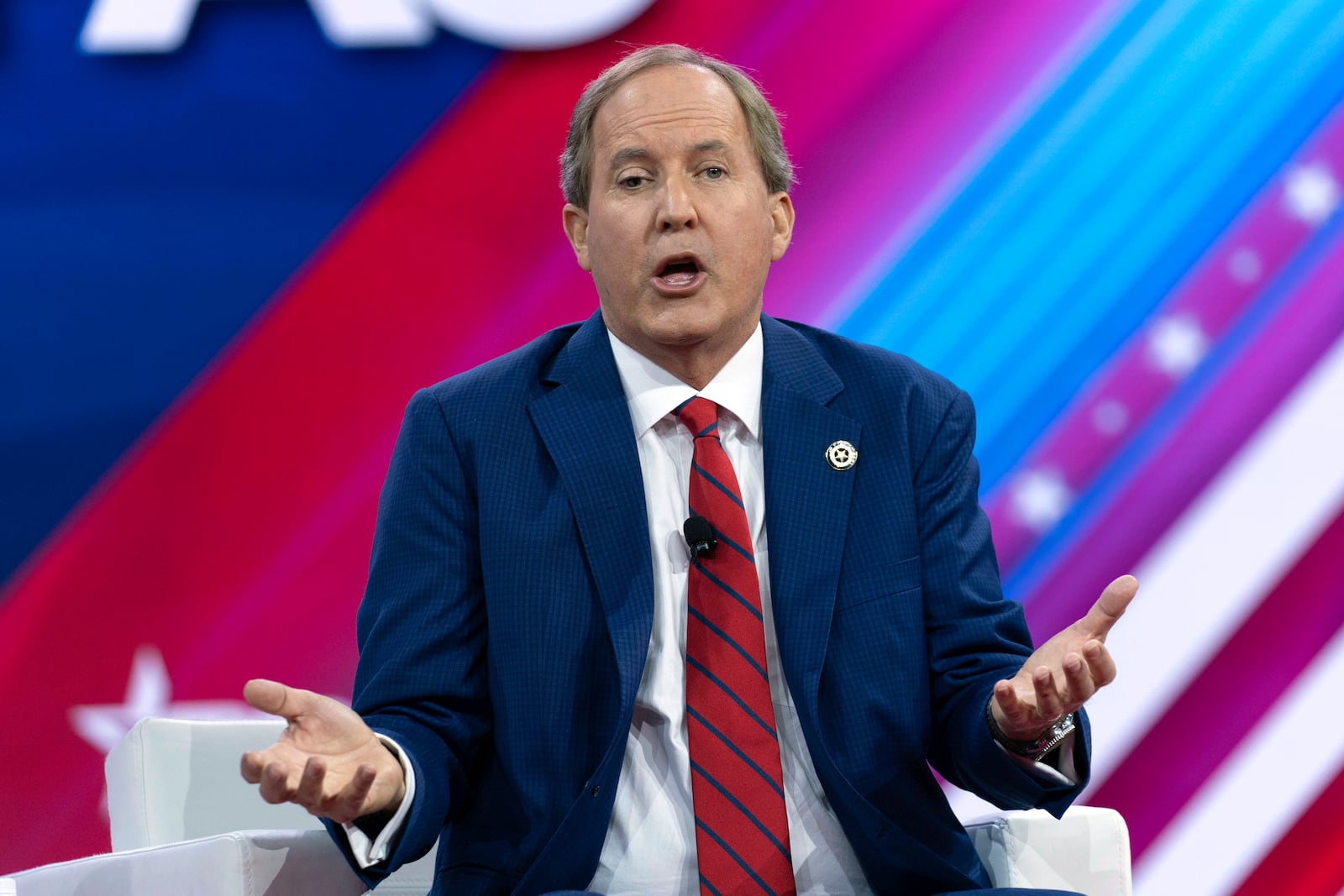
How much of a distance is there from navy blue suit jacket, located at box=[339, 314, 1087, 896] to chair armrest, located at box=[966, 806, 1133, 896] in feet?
0.37

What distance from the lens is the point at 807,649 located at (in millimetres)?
1778

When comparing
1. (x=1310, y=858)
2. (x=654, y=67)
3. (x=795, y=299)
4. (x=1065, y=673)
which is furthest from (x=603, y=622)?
(x=1310, y=858)

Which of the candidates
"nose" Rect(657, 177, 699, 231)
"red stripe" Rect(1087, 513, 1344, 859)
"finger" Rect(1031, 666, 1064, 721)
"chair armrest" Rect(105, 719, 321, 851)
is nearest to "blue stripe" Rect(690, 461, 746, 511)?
"nose" Rect(657, 177, 699, 231)

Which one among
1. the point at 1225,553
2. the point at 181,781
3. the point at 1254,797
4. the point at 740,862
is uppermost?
the point at 1225,553

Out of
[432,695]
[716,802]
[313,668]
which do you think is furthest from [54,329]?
[716,802]

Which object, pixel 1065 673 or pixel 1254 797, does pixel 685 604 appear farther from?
pixel 1254 797

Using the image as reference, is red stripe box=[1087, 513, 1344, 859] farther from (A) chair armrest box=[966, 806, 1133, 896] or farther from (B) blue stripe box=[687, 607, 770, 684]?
(B) blue stripe box=[687, 607, 770, 684]

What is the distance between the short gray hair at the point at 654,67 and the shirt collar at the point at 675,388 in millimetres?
255

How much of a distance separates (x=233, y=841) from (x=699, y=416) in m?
0.81

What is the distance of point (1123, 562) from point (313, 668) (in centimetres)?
169

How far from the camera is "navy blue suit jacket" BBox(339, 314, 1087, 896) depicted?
5.76 feet

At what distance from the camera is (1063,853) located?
195 cm

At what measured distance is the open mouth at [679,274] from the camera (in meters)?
1.92

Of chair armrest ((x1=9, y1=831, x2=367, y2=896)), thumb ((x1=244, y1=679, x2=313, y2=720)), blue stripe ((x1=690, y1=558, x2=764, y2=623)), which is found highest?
blue stripe ((x1=690, y1=558, x2=764, y2=623))
